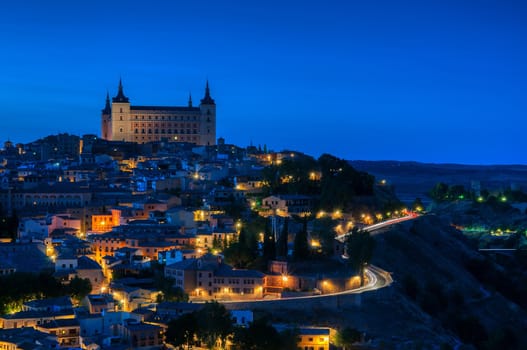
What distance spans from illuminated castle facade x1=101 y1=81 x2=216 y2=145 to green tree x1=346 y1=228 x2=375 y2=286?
5146 cm

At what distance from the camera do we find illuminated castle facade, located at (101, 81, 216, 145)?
9400 centimetres

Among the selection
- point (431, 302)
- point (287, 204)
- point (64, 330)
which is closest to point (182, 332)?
point (64, 330)

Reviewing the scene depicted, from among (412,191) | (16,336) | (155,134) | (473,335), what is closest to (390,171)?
(412,191)

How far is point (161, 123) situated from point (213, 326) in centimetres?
6485

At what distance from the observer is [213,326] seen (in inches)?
1247

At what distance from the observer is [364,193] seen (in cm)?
6362

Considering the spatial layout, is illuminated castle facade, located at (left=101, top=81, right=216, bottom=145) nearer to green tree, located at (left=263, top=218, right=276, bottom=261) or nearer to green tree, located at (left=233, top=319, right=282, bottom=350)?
green tree, located at (left=263, top=218, right=276, bottom=261)

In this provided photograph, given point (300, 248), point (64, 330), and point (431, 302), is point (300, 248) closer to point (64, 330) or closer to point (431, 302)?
point (431, 302)

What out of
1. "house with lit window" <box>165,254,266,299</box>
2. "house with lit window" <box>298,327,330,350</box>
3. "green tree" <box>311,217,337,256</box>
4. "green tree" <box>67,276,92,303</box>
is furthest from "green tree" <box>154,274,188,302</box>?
"green tree" <box>311,217,337,256</box>

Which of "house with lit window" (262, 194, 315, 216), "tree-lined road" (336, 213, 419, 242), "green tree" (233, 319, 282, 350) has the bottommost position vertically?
"green tree" (233, 319, 282, 350)

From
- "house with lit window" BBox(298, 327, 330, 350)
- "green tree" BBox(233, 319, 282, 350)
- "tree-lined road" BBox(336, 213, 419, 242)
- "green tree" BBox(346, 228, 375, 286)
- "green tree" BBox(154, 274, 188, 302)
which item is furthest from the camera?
"tree-lined road" BBox(336, 213, 419, 242)

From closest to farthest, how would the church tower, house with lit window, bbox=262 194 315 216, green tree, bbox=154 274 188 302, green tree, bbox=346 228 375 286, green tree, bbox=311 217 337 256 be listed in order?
green tree, bbox=154 274 188 302 → green tree, bbox=346 228 375 286 → green tree, bbox=311 217 337 256 → house with lit window, bbox=262 194 315 216 → the church tower

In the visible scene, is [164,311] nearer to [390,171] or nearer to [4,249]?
[4,249]

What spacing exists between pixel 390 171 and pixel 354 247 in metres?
157
